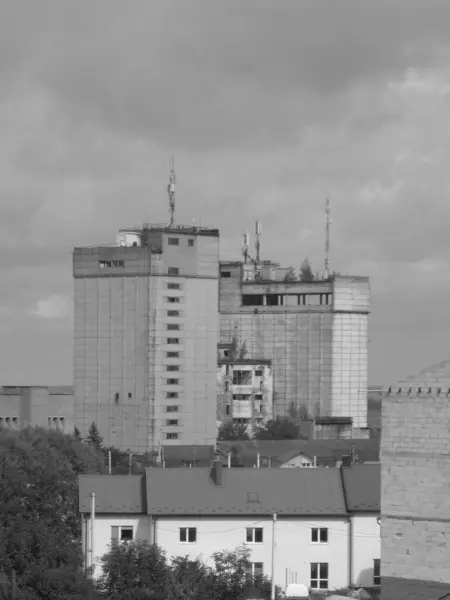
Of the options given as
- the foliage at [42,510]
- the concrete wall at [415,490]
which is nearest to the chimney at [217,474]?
the foliage at [42,510]

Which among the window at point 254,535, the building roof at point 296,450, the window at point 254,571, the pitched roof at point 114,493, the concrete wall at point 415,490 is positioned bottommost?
the building roof at point 296,450

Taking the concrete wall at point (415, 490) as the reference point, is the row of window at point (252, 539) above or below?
below

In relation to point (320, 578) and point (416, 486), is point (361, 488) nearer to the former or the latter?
point (320, 578)

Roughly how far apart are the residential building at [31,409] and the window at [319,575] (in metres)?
72.0

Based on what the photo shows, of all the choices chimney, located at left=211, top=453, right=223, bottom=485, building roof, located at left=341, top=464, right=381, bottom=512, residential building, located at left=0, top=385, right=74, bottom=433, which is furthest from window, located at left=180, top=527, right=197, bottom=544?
residential building, located at left=0, top=385, right=74, bottom=433

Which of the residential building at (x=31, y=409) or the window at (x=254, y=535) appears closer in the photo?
the window at (x=254, y=535)

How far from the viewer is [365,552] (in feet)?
244

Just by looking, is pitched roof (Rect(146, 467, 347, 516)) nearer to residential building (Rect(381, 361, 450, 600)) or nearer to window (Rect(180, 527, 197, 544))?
window (Rect(180, 527, 197, 544))

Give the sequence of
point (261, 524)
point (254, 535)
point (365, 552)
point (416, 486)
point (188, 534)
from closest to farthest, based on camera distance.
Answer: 1. point (416, 486)
2. point (365, 552)
3. point (188, 534)
4. point (254, 535)
5. point (261, 524)

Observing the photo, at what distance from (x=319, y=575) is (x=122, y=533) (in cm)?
1015

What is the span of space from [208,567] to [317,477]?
33.7 ft

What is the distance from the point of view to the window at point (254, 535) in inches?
2950

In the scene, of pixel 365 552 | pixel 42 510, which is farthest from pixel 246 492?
pixel 42 510

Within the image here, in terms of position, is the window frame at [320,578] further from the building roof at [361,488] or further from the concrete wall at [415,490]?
the concrete wall at [415,490]
